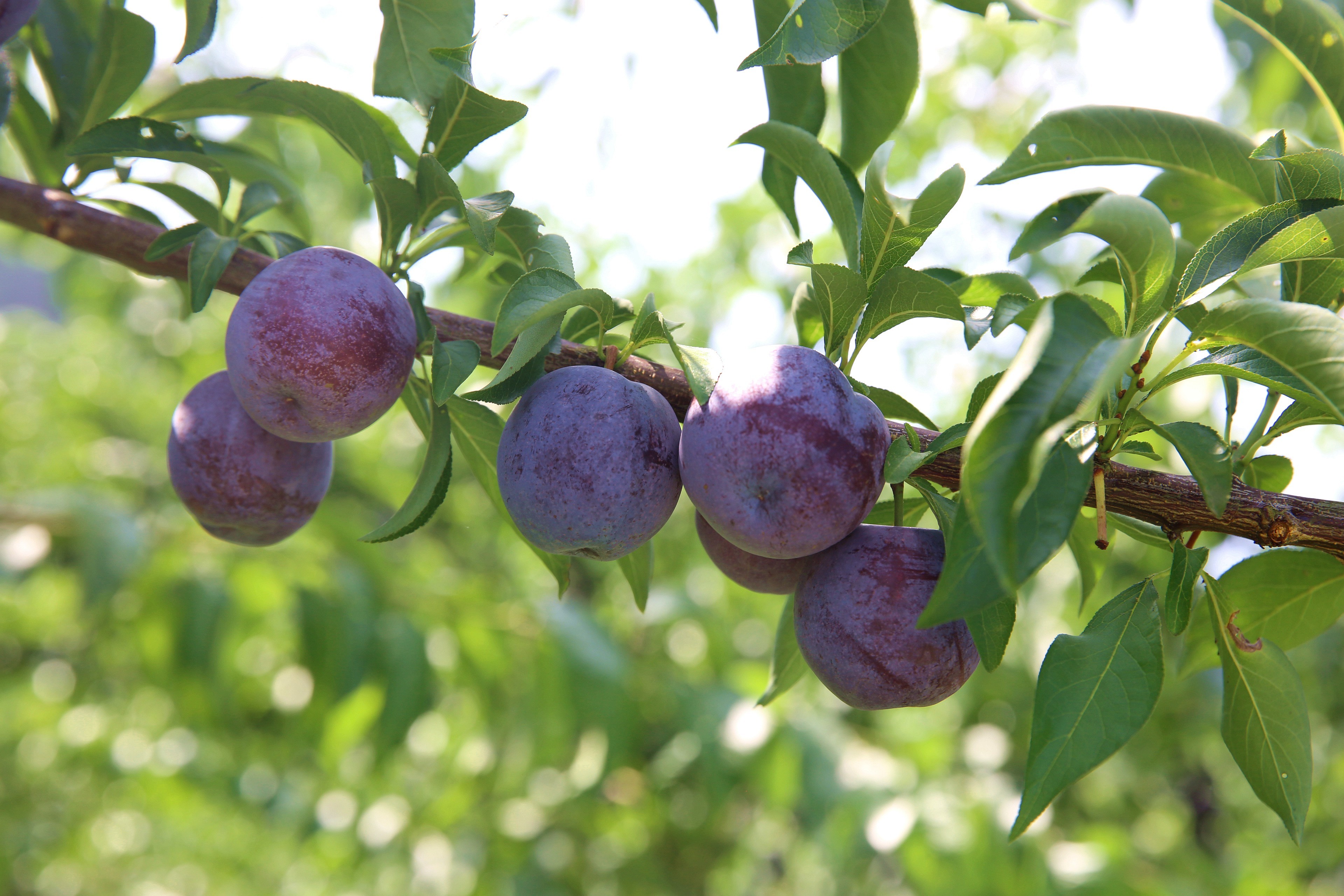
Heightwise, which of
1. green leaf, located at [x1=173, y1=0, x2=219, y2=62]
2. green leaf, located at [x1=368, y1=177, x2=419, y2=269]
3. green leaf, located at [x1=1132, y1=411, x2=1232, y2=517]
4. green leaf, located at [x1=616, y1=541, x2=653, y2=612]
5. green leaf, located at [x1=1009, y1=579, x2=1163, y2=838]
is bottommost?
green leaf, located at [x1=616, y1=541, x2=653, y2=612]

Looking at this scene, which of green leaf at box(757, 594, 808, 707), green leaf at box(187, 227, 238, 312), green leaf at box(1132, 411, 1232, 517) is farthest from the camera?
green leaf at box(757, 594, 808, 707)

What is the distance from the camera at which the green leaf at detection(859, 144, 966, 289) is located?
623 mm

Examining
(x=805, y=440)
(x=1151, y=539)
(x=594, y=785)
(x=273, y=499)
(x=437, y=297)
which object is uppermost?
(x=805, y=440)

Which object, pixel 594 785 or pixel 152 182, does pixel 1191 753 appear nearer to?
pixel 594 785

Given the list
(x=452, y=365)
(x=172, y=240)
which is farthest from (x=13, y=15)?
(x=452, y=365)

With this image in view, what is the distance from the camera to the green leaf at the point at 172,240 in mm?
811

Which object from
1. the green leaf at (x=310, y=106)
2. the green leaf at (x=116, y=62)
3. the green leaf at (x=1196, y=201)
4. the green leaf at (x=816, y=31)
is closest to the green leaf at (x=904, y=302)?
the green leaf at (x=816, y=31)

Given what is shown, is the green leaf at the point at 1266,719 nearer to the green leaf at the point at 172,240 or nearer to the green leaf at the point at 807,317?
the green leaf at the point at 807,317

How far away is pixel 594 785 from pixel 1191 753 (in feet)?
9.52

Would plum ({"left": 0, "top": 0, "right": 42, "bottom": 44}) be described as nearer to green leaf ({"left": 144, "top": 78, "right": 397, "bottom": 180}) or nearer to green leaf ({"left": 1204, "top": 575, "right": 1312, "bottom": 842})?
green leaf ({"left": 144, "top": 78, "right": 397, "bottom": 180})

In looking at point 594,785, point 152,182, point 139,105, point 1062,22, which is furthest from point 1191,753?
point 139,105

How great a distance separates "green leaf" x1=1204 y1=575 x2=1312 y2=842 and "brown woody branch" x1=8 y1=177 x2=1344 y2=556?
7 centimetres

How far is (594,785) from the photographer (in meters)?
2.05

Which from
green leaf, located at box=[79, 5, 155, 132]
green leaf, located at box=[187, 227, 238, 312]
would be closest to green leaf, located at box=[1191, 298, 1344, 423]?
green leaf, located at box=[187, 227, 238, 312]
